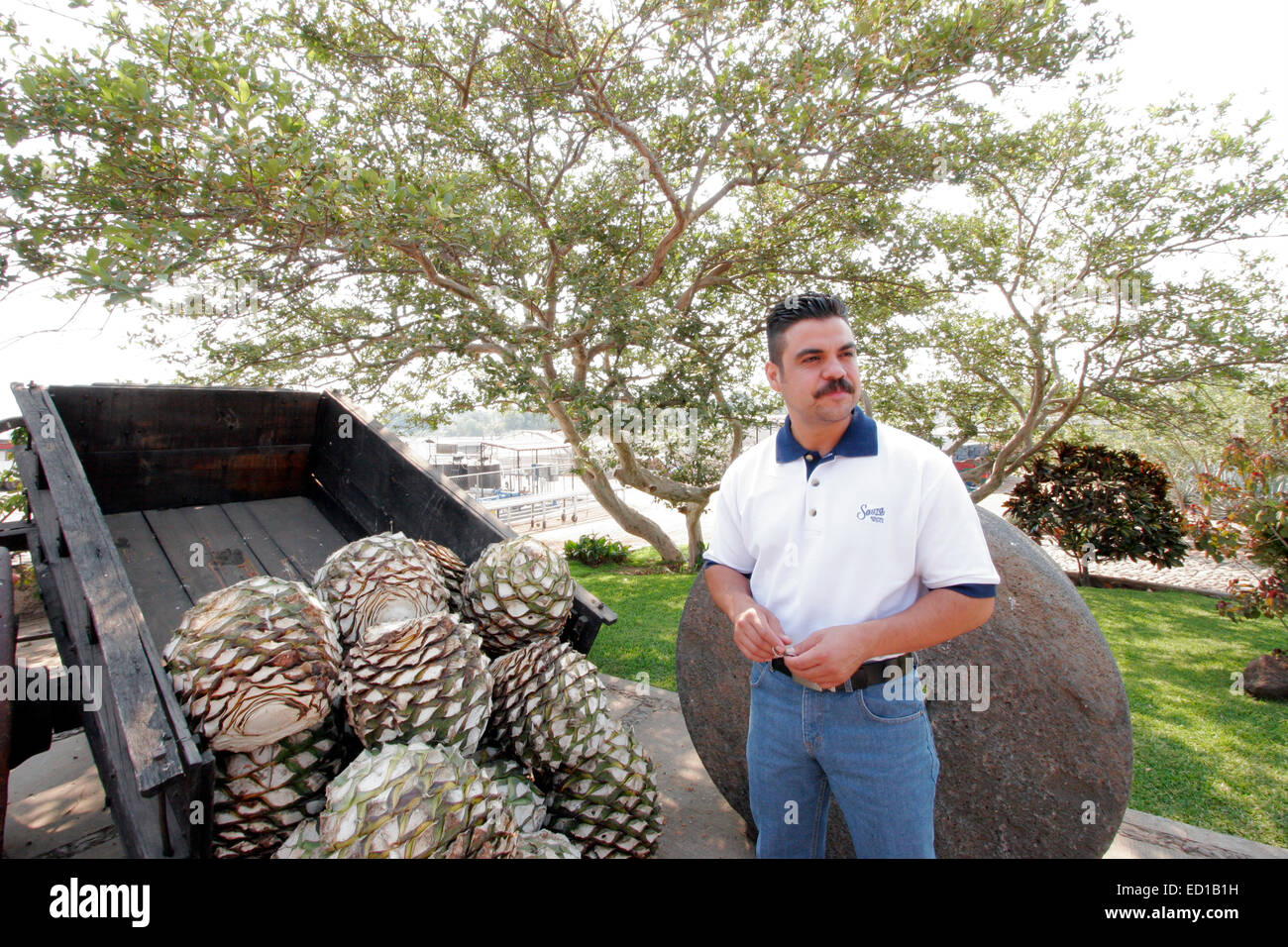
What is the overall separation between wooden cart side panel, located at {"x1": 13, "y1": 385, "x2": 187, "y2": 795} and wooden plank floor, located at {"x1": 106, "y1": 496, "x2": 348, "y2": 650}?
2.85ft

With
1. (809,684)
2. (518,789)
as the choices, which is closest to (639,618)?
(518,789)

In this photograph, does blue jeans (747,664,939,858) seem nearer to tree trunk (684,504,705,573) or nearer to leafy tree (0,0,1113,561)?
leafy tree (0,0,1113,561)

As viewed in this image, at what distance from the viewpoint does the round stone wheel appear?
2236mm

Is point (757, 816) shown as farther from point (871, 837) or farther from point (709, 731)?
point (709, 731)

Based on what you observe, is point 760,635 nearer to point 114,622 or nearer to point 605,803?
point 605,803

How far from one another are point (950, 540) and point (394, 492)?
9.40 feet

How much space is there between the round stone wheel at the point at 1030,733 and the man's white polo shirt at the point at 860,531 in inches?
33.9

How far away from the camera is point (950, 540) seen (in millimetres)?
1629

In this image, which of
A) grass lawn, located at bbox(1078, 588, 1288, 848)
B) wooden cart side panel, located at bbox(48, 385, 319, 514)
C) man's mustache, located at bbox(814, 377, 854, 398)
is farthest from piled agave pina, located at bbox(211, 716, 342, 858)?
grass lawn, located at bbox(1078, 588, 1288, 848)

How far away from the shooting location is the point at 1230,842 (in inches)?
106

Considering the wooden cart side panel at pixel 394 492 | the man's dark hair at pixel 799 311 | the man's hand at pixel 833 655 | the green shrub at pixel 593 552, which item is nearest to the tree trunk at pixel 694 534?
the green shrub at pixel 593 552

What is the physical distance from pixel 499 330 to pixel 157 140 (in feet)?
11.7

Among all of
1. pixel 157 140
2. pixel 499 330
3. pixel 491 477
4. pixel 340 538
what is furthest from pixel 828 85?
pixel 491 477

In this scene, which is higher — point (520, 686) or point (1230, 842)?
point (520, 686)
